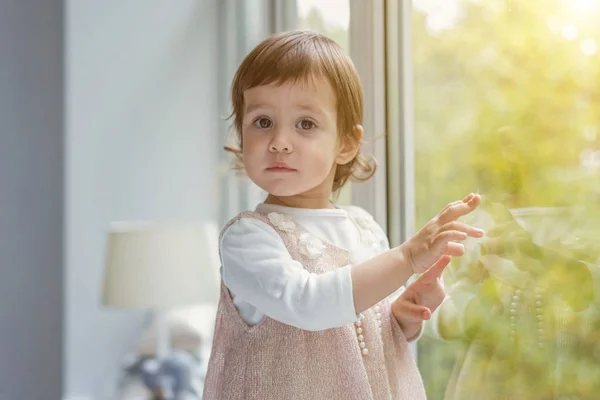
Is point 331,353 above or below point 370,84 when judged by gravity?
below

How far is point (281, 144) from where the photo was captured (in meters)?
0.84

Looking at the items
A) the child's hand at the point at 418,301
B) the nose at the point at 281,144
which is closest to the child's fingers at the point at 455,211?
the child's hand at the point at 418,301

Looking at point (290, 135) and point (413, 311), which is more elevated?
point (290, 135)

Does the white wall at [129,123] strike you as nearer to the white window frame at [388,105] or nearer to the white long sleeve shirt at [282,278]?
the white window frame at [388,105]

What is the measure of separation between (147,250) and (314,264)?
1400 millimetres

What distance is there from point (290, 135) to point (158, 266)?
55.6 inches

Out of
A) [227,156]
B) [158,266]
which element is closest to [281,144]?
[158,266]

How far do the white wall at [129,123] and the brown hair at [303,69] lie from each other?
190 centimetres

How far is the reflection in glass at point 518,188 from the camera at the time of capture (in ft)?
2.56

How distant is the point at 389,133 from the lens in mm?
1252

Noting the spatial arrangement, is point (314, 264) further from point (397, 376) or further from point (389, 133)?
point (389, 133)

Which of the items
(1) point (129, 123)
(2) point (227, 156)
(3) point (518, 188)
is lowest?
(3) point (518, 188)

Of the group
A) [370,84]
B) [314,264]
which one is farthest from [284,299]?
[370,84]

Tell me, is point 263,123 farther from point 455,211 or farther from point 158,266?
point 158,266
